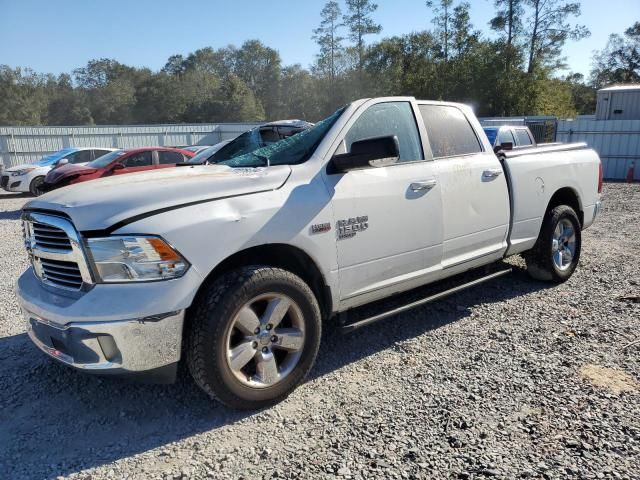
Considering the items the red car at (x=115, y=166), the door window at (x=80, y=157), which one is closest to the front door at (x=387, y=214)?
the red car at (x=115, y=166)

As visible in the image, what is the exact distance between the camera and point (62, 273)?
2.77m

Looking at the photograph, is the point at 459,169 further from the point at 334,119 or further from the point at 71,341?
the point at 71,341

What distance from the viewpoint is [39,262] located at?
9.71 ft

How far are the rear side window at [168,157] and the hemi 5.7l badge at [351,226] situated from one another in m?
10.7

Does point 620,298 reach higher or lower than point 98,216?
lower

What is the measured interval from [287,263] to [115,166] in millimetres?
9969

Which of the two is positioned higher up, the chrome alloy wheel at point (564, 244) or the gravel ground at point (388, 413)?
the chrome alloy wheel at point (564, 244)

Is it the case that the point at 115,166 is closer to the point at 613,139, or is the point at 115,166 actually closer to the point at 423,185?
the point at 423,185

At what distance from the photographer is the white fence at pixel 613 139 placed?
63.2 ft

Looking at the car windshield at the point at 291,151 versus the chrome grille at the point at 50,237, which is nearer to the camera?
the chrome grille at the point at 50,237

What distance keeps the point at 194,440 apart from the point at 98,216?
137 centimetres

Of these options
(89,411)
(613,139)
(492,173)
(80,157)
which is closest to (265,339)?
(89,411)

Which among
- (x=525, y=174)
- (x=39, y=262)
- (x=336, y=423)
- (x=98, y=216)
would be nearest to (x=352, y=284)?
(x=336, y=423)

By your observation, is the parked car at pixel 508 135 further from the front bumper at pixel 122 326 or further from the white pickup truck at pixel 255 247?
the front bumper at pixel 122 326
